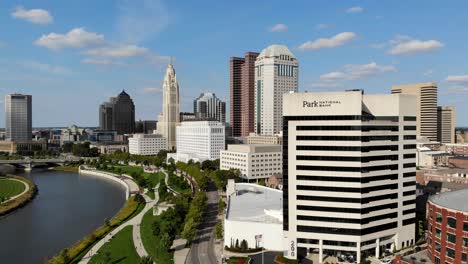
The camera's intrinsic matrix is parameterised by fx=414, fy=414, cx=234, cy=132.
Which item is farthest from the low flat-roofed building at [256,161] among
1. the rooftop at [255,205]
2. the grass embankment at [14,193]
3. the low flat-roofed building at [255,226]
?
the grass embankment at [14,193]

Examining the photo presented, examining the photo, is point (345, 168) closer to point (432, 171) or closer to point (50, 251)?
point (50, 251)

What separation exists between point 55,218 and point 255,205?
49457mm

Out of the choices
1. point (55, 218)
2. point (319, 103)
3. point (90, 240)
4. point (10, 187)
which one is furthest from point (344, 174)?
point (10, 187)

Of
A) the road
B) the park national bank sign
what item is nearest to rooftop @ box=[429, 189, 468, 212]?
the park national bank sign

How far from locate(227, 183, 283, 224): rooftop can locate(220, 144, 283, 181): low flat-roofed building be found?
3373 cm

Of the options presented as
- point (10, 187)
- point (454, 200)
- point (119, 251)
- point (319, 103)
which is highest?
point (319, 103)

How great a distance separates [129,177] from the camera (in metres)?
Answer: 160

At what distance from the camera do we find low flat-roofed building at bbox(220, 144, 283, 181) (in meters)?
139

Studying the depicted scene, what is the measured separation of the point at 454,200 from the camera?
5503 cm

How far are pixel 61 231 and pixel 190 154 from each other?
361 ft

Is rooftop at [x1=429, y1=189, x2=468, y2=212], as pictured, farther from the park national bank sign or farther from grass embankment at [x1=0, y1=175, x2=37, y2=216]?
grass embankment at [x1=0, y1=175, x2=37, y2=216]

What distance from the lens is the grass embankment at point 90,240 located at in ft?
205

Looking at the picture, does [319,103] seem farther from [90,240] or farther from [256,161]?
[256,161]

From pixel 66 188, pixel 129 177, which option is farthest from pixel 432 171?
pixel 66 188
